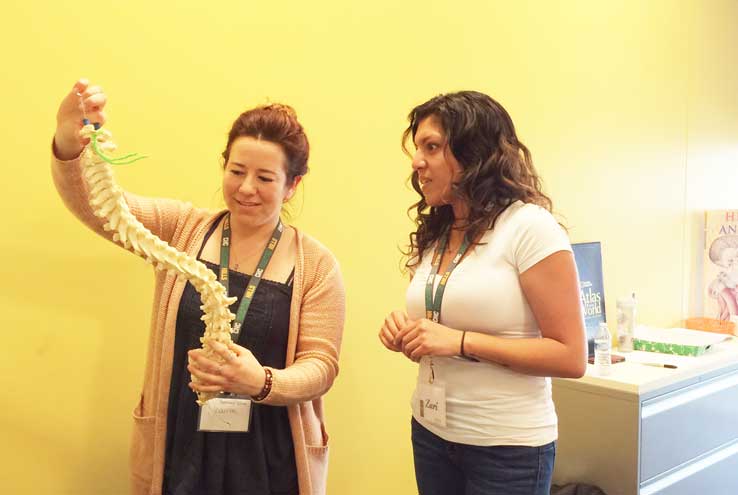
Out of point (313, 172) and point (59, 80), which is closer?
point (59, 80)

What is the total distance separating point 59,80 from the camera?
1.66 m

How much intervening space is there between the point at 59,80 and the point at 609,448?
2144 millimetres

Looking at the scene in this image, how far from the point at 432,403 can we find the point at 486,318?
9.1 inches

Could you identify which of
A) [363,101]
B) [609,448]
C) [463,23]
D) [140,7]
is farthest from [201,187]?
[609,448]

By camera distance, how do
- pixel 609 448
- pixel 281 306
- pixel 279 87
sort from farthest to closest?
pixel 609 448
pixel 279 87
pixel 281 306

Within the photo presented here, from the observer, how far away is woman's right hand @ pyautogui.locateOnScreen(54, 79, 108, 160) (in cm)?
120

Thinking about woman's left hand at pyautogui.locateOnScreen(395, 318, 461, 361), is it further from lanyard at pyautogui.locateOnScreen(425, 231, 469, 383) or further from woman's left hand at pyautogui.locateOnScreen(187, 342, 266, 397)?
woman's left hand at pyautogui.locateOnScreen(187, 342, 266, 397)

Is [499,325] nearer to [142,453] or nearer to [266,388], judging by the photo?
[266,388]

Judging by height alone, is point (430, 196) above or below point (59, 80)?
below

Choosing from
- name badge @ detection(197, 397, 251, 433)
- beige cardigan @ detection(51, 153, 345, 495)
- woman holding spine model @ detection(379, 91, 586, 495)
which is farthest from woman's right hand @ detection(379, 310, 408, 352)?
name badge @ detection(197, 397, 251, 433)

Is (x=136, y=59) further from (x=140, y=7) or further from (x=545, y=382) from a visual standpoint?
(x=545, y=382)

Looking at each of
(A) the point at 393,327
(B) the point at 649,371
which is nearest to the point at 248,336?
(A) the point at 393,327

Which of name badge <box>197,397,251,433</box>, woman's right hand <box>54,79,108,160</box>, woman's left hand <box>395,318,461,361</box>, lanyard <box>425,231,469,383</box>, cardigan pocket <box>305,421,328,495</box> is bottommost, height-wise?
cardigan pocket <box>305,421,328,495</box>

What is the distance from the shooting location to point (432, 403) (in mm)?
1511
